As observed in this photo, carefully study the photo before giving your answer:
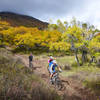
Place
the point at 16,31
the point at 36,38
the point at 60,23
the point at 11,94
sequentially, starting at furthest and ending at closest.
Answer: the point at 16,31, the point at 36,38, the point at 60,23, the point at 11,94

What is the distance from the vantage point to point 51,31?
33938 mm

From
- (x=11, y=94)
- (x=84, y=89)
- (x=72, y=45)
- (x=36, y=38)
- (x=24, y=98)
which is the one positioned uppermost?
(x=36, y=38)

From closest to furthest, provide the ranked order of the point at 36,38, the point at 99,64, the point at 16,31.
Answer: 1. the point at 99,64
2. the point at 36,38
3. the point at 16,31

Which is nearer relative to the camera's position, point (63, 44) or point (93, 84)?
point (93, 84)

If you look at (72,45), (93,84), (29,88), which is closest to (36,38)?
(72,45)

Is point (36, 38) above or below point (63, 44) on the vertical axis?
above

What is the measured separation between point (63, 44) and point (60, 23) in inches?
143

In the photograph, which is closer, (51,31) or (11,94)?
(11,94)

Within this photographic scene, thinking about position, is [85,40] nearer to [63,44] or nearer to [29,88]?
[63,44]

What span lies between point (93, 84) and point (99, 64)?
738 centimetres

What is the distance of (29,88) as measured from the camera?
355 cm

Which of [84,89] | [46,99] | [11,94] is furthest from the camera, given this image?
[84,89]

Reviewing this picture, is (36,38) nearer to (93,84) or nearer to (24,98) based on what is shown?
(93,84)

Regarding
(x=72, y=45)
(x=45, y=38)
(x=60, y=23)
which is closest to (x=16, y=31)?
(x=45, y=38)
